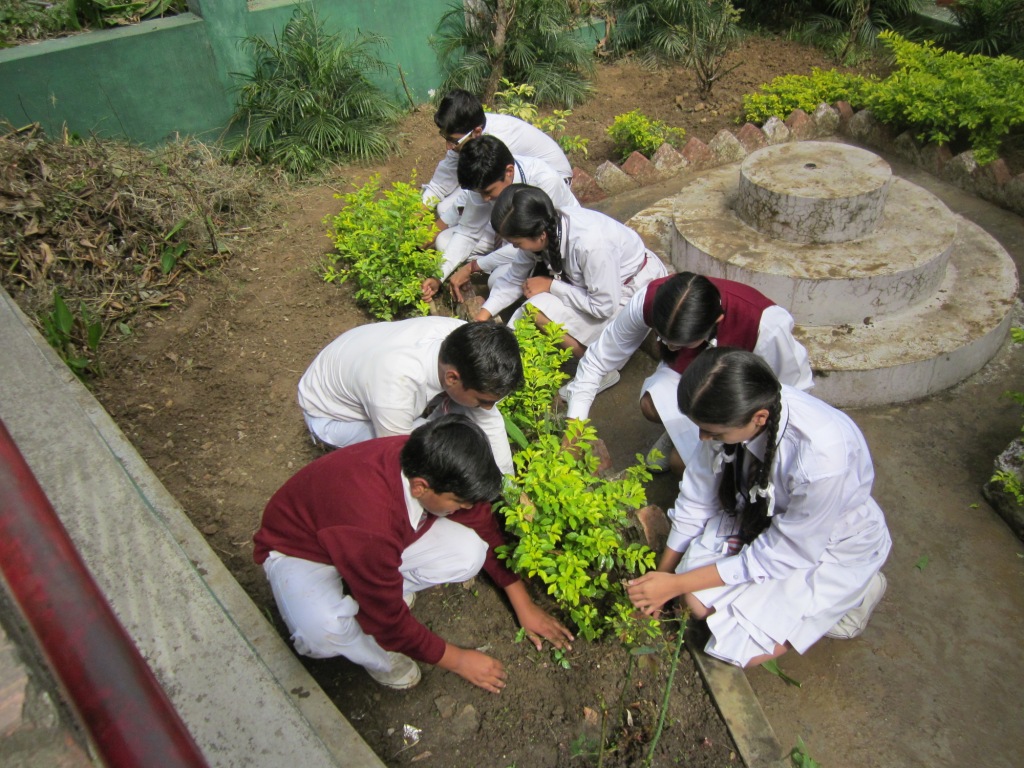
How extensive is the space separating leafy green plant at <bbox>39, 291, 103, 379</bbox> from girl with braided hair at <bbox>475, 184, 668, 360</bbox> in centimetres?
206

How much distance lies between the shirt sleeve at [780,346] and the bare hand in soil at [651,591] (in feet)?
3.50

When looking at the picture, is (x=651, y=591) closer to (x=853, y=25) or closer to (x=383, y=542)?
(x=383, y=542)

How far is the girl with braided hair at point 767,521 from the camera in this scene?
2.36 meters

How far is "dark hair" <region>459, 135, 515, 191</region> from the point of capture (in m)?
3.97

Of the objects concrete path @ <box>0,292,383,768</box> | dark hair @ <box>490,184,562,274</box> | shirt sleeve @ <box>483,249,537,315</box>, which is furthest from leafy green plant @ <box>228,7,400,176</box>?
concrete path @ <box>0,292,383,768</box>


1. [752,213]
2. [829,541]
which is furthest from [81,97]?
[829,541]

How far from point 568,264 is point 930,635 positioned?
2.35 m

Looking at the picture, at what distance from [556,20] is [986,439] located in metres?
5.18

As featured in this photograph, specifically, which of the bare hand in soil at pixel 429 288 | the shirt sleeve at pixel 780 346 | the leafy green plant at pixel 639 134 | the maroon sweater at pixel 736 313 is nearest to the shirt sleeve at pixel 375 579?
the maroon sweater at pixel 736 313

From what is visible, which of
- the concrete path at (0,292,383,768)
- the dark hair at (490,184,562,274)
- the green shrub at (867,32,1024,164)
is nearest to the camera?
the concrete path at (0,292,383,768)

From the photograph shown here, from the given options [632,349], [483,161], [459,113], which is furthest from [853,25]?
[632,349]

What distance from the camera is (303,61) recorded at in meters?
5.79

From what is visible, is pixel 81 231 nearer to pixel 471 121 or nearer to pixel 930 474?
pixel 471 121

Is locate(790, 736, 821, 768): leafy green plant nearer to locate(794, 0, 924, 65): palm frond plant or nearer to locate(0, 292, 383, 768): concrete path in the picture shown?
locate(0, 292, 383, 768): concrete path
